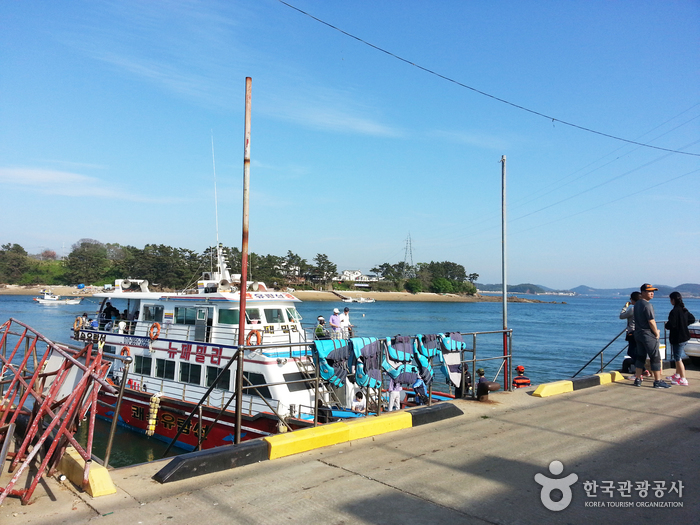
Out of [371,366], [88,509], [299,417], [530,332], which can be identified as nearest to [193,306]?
[299,417]

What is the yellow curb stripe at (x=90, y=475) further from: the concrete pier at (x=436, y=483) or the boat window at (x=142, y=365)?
the boat window at (x=142, y=365)

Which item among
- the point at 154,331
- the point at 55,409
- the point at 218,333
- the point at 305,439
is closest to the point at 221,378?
the point at 218,333

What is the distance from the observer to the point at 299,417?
12.5 metres

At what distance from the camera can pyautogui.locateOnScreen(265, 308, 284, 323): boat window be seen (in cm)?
1536

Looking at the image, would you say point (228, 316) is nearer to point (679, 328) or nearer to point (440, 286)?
point (679, 328)

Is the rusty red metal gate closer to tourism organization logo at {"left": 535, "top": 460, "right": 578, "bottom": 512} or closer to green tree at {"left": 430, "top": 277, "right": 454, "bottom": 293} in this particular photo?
tourism organization logo at {"left": 535, "top": 460, "right": 578, "bottom": 512}

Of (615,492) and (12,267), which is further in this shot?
(12,267)

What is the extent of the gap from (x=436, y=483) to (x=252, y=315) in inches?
414

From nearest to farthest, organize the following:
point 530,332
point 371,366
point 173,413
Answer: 1. point 371,366
2. point 173,413
3. point 530,332

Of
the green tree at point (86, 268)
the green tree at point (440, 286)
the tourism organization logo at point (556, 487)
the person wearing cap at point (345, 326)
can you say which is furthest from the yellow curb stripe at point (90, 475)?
the green tree at point (440, 286)

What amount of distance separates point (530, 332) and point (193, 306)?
52.9 m

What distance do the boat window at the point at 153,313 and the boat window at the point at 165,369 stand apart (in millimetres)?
1425

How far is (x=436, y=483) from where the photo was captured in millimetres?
5402

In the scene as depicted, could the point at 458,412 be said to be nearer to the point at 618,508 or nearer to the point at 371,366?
the point at 371,366
